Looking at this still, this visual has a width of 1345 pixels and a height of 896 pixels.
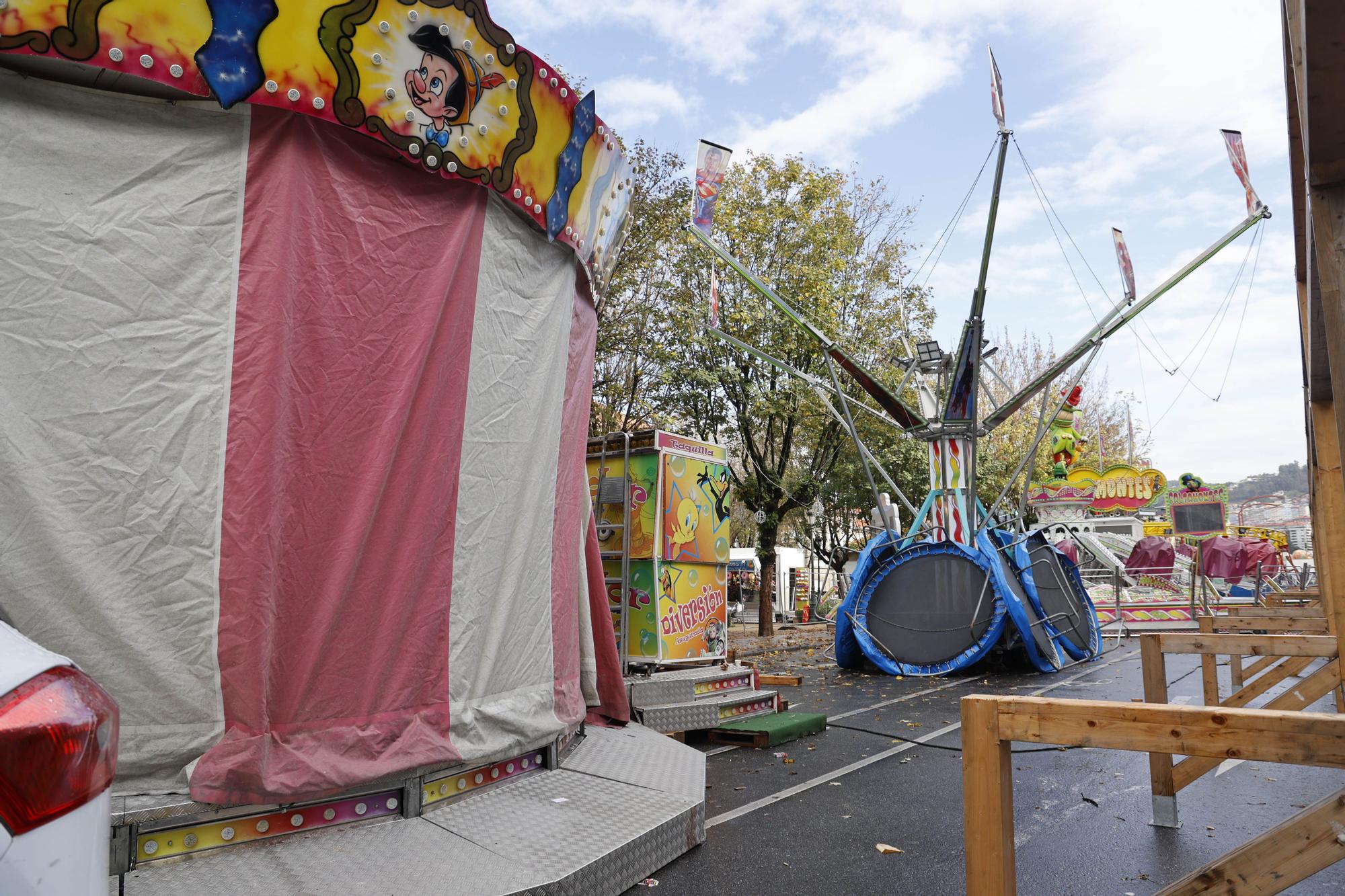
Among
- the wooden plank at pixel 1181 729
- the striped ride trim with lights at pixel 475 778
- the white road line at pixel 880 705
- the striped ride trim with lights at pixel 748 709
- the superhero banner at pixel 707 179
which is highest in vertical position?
the superhero banner at pixel 707 179

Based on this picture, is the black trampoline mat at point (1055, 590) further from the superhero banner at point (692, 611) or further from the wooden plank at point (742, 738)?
the wooden plank at point (742, 738)

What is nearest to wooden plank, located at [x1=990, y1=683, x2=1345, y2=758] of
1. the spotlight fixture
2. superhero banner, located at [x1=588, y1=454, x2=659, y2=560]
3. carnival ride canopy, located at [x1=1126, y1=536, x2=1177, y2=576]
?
superhero banner, located at [x1=588, y1=454, x2=659, y2=560]

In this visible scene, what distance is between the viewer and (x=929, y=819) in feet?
16.9

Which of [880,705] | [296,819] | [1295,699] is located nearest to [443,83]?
[296,819]

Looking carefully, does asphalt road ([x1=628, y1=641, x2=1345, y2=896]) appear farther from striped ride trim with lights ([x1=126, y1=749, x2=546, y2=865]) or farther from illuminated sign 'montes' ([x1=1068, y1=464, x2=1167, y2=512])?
illuminated sign 'montes' ([x1=1068, y1=464, x2=1167, y2=512])

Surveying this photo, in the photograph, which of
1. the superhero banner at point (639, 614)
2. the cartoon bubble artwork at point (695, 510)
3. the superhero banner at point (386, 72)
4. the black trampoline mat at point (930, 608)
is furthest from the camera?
the black trampoline mat at point (930, 608)

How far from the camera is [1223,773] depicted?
20.2 feet

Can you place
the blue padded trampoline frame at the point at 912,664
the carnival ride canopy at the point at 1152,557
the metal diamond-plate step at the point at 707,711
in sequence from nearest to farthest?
1. the metal diamond-plate step at the point at 707,711
2. the blue padded trampoline frame at the point at 912,664
3. the carnival ride canopy at the point at 1152,557

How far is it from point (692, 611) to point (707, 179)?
7.40 meters

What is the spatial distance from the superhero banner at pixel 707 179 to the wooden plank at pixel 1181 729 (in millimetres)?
11519

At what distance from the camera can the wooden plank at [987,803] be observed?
229 cm

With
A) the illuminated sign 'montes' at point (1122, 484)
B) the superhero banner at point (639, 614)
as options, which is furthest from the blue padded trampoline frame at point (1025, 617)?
the illuminated sign 'montes' at point (1122, 484)

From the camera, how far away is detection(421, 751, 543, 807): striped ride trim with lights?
3.92 m

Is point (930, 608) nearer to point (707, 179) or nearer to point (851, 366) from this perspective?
point (851, 366)
